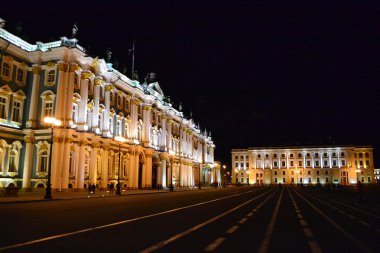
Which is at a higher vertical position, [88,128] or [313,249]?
[88,128]

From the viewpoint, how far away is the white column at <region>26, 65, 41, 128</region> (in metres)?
43.4

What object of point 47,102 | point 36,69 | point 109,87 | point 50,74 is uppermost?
point 109,87

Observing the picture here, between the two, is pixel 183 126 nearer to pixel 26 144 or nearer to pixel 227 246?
pixel 26 144

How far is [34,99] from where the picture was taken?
44.1 m

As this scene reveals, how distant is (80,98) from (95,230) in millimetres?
37677

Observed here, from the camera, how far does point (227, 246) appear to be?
918 centimetres

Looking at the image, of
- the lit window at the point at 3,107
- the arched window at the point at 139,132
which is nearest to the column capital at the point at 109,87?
the arched window at the point at 139,132

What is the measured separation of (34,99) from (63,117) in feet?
14.3

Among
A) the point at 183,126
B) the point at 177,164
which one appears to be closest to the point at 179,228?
the point at 177,164

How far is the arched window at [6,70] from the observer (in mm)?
40969

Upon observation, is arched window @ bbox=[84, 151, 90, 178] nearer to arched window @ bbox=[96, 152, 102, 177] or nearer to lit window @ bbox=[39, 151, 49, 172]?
arched window @ bbox=[96, 152, 102, 177]

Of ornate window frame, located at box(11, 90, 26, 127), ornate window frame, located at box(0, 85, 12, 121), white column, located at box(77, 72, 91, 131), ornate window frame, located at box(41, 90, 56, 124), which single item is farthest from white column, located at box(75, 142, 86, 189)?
ornate window frame, located at box(0, 85, 12, 121)

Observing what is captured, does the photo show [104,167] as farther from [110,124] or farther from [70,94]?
[70,94]

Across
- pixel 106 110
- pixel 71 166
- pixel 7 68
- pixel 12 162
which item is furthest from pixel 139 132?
pixel 7 68
